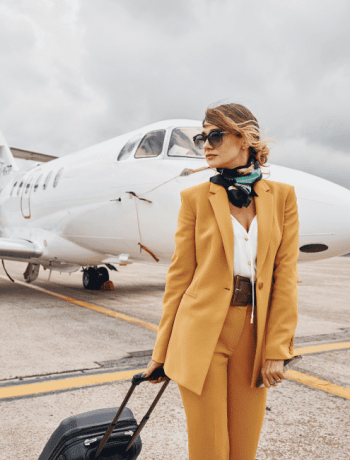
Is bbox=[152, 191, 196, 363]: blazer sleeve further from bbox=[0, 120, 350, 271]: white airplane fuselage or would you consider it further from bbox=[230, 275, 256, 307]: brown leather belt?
bbox=[0, 120, 350, 271]: white airplane fuselage

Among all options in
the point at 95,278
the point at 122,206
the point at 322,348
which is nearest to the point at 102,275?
the point at 95,278

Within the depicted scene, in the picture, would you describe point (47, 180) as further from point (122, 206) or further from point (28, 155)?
point (28, 155)

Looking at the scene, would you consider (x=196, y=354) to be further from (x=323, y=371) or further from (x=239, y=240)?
(x=323, y=371)

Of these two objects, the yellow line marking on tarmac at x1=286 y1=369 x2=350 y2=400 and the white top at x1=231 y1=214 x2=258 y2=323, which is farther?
the yellow line marking on tarmac at x1=286 y1=369 x2=350 y2=400

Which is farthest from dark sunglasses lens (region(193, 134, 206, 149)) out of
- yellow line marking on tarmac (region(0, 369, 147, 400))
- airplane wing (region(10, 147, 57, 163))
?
airplane wing (region(10, 147, 57, 163))

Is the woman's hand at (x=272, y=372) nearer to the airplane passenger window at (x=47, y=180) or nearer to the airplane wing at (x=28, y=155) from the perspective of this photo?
the airplane passenger window at (x=47, y=180)

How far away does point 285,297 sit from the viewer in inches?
60.6

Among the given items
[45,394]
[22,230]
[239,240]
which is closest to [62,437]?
[239,240]

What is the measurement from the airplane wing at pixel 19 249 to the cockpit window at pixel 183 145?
168 inches

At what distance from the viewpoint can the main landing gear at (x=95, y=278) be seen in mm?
10016

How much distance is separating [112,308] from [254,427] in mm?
6016

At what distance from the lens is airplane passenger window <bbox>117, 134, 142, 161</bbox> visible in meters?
6.17

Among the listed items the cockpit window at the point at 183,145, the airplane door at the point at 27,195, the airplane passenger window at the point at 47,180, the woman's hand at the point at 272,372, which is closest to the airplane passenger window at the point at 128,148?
the cockpit window at the point at 183,145

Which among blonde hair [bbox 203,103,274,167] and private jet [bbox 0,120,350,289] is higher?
blonde hair [bbox 203,103,274,167]
